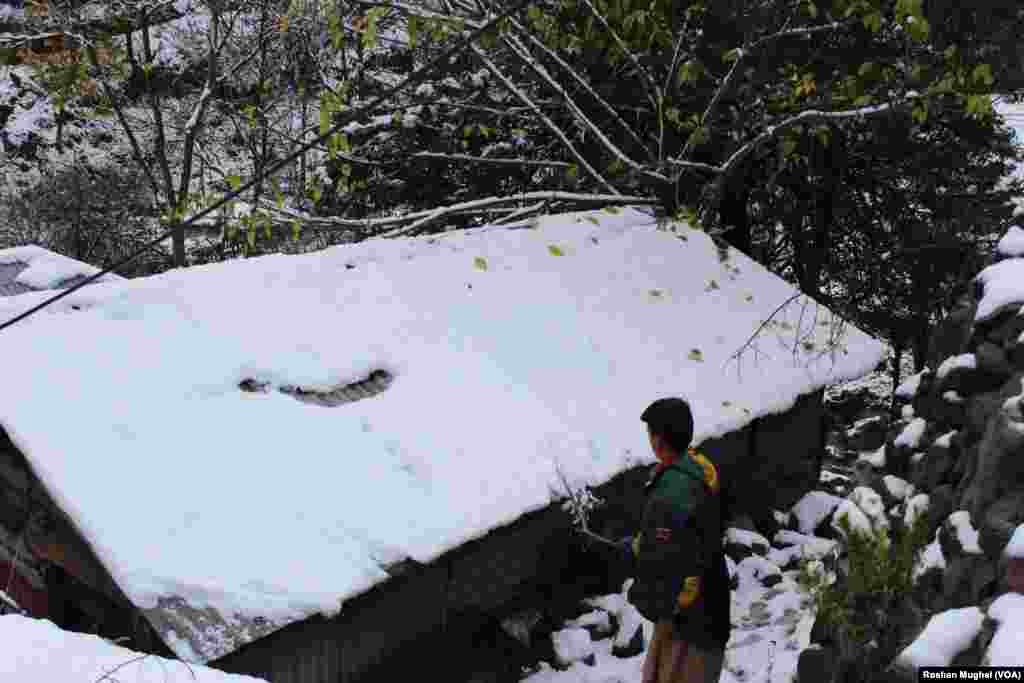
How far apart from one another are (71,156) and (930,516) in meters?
25.9

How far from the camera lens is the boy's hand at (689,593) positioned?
4344mm

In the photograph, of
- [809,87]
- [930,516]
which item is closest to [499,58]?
[809,87]

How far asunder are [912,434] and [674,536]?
2.06 m

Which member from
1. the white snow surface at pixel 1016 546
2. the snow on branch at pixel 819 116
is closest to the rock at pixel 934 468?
the white snow surface at pixel 1016 546

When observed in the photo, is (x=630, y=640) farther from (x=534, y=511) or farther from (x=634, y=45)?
(x=634, y=45)

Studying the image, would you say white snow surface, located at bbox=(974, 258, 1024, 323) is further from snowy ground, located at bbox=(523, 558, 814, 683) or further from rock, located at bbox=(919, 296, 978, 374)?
snowy ground, located at bbox=(523, 558, 814, 683)

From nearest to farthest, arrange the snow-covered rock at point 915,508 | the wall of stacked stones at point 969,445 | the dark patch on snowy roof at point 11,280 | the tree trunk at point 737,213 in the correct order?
1. the wall of stacked stones at point 969,445
2. the snow-covered rock at point 915,508
3. the dark patch on snowy roof at point 11,280
4. the tree trunk at point 737,213

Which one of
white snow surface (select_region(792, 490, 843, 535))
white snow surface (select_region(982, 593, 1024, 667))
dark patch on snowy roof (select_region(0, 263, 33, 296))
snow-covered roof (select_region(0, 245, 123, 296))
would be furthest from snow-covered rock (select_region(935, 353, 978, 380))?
dark patch on snowy roof (select_region(0, 263, 33, 296))

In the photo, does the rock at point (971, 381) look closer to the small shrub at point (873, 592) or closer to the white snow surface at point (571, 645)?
the small shrub at point (873, 592)

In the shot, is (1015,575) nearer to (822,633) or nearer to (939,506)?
(939,506)

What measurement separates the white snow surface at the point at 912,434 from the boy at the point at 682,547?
158 centimetres

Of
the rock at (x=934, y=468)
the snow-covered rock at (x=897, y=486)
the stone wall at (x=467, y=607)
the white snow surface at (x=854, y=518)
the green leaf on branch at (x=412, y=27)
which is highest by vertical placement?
the green leaf on branch at (x=412, y=27)

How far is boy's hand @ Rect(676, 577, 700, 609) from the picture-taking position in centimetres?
434

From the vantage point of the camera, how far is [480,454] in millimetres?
6102
